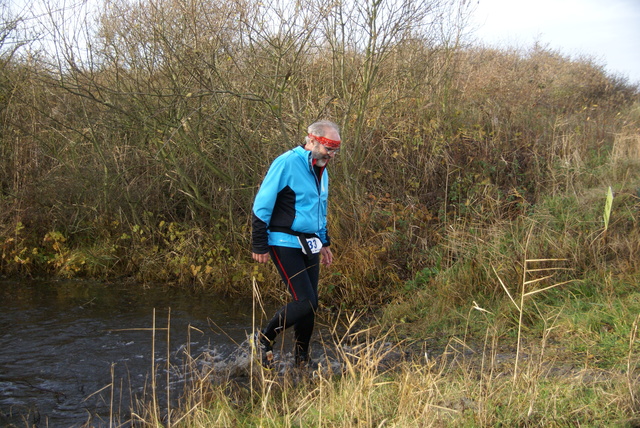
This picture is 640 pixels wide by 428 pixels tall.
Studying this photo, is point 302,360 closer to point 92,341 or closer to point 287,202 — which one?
point 287,202

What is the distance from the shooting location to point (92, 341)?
612 centimetres

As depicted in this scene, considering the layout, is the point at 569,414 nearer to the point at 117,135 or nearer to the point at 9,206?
the point at 117,135

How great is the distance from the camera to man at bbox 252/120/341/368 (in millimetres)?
4312

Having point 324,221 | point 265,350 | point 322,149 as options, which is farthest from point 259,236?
point 265,350

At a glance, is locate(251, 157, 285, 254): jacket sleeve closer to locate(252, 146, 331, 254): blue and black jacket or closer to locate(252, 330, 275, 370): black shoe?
locate(252, 146, 331, 254): blue and black jacket

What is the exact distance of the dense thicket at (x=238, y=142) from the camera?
7.62 m

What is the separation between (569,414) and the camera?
129 inches

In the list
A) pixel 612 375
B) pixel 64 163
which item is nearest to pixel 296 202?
pixel 612 375

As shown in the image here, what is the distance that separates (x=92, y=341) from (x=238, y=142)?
3.38 meters

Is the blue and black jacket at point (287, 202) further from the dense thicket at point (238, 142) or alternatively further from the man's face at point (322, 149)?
the dense thicket at point (238, 142)

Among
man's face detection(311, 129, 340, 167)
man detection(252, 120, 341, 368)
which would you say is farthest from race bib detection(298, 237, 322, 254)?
man's face detection(311, 129, 340, 167)

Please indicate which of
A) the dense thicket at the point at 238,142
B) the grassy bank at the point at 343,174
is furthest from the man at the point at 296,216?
the dense thicket at the point at 238,142

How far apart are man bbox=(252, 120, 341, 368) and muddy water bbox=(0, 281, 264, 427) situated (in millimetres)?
847

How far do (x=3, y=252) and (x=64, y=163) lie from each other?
174 cm
